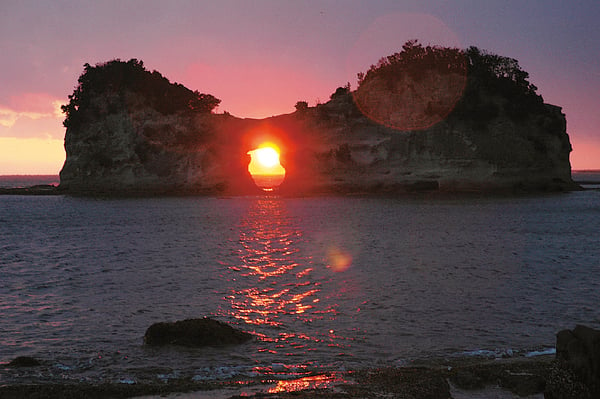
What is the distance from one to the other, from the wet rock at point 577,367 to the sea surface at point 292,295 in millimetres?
3340

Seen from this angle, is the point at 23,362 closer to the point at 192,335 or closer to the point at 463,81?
the point at 192,335

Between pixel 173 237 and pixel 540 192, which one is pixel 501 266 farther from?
pixel 540 192

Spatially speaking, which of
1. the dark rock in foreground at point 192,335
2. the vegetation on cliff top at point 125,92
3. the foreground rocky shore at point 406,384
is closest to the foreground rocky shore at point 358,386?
the foreground rocky shore at point 406,384

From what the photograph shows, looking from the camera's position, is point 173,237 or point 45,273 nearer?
point 45,273

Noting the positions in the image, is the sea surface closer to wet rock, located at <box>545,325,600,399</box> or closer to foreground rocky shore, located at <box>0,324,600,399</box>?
foreground rocky shore, located at <box>0,324,600,399</box>

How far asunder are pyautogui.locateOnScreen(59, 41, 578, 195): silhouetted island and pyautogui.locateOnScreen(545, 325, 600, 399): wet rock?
58003 mm

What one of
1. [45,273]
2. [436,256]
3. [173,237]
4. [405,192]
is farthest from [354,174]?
[45,273]

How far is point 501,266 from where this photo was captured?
19469 millimetres

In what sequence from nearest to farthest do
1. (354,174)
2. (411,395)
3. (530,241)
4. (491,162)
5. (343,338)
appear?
(411,395), (343,338), (530,241), (491,162), (354,174)

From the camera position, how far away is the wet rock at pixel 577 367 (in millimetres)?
6099

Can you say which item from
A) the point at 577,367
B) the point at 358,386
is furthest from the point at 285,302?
the point at 577,367

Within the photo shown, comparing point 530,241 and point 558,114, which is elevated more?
point 558,114

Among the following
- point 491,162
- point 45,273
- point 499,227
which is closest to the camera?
point 45,273

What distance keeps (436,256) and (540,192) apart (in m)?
52.0
